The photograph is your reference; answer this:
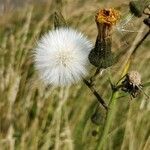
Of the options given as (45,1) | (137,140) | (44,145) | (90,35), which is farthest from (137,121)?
(45,1)

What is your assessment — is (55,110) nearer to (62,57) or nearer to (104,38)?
(62,57)

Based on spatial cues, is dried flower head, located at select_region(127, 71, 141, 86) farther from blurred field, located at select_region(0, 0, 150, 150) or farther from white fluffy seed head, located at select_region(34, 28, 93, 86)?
blurred field, located at select_region(0, 0, 150, 150)

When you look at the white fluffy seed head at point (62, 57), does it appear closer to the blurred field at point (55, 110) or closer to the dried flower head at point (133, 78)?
the dried flower head at point (133, 78)

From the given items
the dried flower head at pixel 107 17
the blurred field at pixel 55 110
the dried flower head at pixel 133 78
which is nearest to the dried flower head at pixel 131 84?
the dried flower head at pixel 133 78

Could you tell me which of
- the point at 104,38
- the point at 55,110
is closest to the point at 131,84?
the point at 104,38

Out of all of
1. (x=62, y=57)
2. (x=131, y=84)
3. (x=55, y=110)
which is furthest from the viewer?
(x=55, y=110)

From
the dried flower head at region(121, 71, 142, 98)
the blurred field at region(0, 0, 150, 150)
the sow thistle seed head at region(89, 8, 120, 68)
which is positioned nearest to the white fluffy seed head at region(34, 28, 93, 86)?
the sow thistle seed head at region(89, 8, 120, 68)
